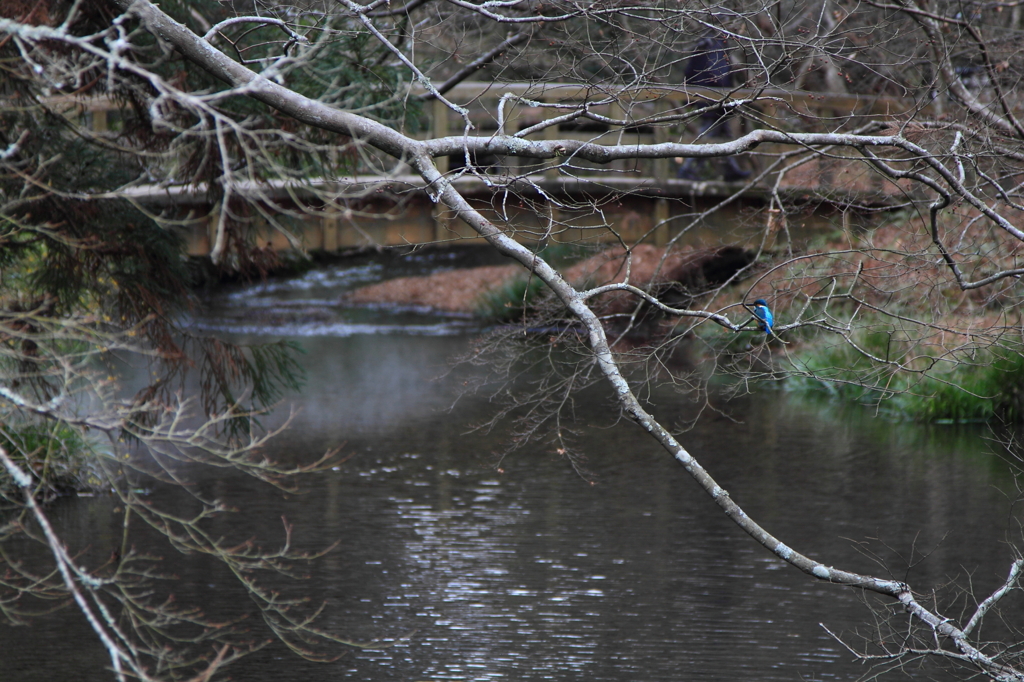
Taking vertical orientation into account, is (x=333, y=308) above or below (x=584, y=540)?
above

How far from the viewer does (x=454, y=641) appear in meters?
6.03

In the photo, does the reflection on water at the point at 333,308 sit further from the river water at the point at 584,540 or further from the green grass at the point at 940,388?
the green grass at the point at 940,388

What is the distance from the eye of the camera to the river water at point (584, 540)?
586cm

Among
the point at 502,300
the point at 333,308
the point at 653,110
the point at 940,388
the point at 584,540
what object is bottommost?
the point at 584,540

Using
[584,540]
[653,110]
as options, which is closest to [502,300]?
[653,110]

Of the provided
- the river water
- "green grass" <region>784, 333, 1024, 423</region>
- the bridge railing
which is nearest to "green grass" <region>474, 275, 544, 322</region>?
the bridge railing

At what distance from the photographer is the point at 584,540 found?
7691 mm

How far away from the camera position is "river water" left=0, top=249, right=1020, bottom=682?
19.2ft

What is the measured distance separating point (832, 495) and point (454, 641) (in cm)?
413

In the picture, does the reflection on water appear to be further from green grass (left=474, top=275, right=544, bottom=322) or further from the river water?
the river water

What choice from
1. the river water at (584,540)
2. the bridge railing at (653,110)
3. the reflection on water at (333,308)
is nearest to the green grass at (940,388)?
the river water at (584,540)

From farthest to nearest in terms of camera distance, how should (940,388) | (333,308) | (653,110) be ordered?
(333,308)
(653,110)
(940,388)

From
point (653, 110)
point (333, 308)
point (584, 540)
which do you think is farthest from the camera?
point (333, 308)

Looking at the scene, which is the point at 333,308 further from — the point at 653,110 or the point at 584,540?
the point at 584,540
